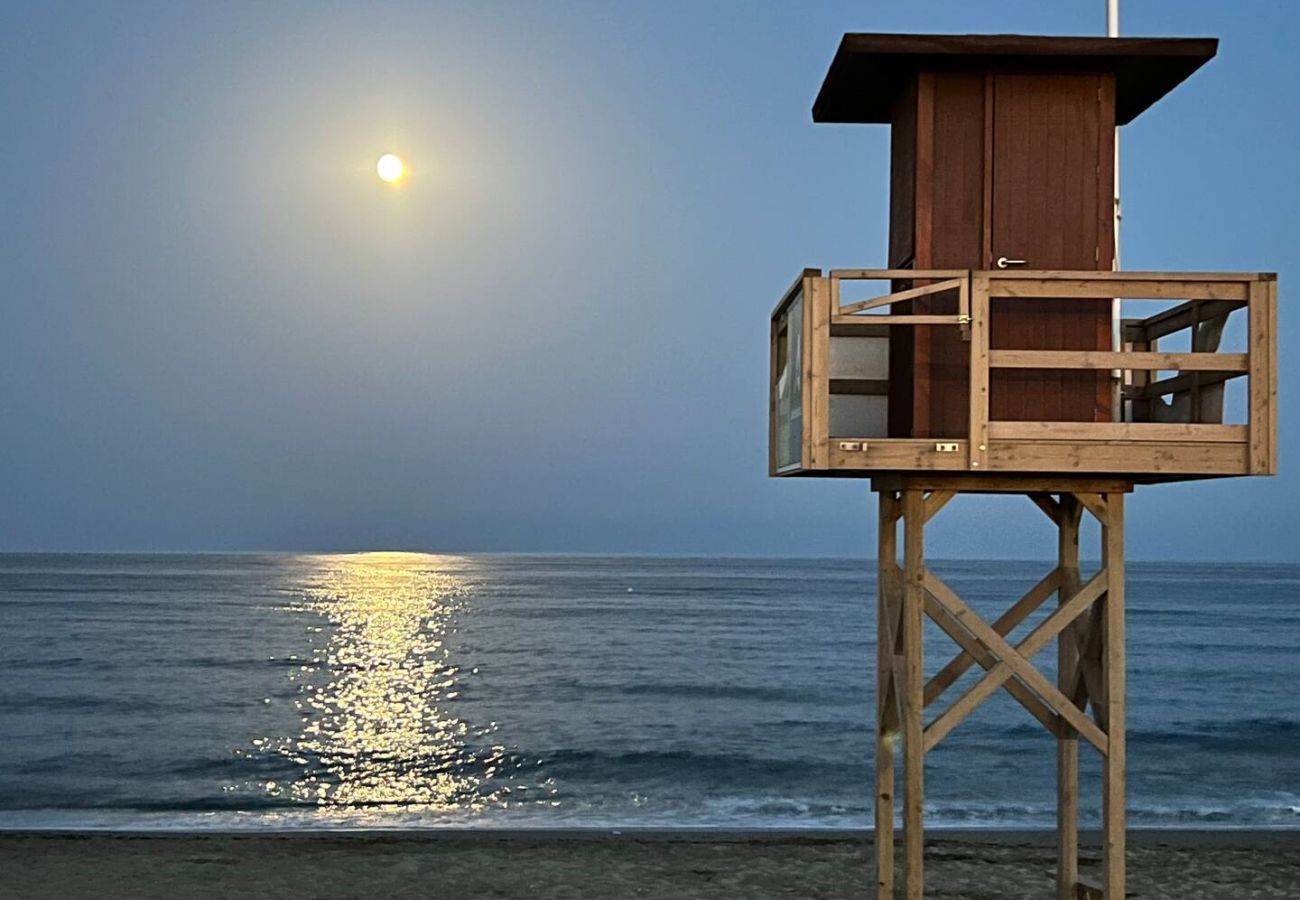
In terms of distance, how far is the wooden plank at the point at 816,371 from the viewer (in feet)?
27.6

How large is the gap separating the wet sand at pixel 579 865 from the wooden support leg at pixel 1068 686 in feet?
6.66

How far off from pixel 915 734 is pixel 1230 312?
3.07 m

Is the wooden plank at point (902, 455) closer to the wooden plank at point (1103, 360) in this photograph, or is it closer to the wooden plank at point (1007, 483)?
the wooden plank at point (1007, 483)

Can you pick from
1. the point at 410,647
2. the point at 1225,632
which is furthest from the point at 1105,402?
the point at 1225,632

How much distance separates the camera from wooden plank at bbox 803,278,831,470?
840 cm

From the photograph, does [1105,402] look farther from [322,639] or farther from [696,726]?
[322,639]

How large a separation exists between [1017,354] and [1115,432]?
0.74m

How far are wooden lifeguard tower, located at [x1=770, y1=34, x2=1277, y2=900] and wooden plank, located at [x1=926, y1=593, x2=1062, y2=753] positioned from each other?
0.02 m

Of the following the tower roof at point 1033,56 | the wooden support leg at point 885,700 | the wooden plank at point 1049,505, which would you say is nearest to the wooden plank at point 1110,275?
the tower roof at point 1033,56

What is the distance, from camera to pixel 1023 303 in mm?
8812

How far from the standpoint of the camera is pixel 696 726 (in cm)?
3005

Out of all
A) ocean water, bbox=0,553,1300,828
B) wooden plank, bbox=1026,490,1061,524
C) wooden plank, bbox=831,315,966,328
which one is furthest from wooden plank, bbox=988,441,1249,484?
ocean water, bbox=0,553,1300,828

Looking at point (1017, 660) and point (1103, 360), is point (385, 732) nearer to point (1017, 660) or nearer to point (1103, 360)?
point (1017, 660)

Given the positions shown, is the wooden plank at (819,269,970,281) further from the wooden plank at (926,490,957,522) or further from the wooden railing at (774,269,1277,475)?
the wooden plank at (926,490,957,522)
